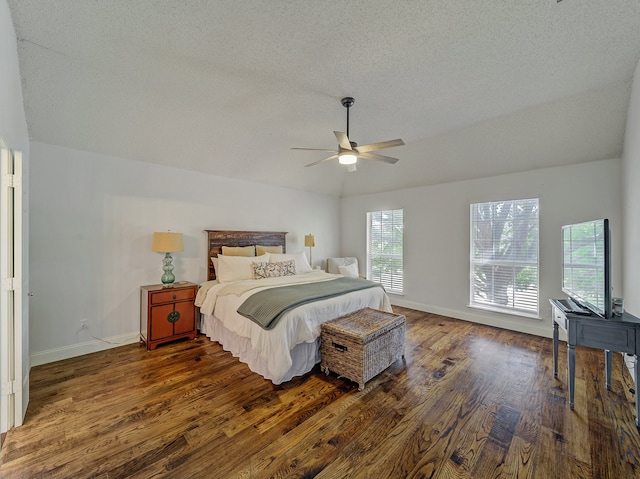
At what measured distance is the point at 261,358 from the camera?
2.69m

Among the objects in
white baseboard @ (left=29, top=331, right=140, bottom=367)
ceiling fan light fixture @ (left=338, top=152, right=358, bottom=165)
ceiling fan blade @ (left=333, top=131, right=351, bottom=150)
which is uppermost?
ceiling fan blade @ (left=333, top=131, right=351, bottom=150)

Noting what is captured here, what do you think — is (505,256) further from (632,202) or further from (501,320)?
(632,202)

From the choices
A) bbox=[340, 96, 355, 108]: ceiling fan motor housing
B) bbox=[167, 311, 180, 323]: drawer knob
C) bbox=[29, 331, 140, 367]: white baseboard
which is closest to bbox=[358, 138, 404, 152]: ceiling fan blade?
bbox=[340, 96, 355, 108]: ceiling fan motor housing

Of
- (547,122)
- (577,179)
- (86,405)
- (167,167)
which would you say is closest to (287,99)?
(167,167)

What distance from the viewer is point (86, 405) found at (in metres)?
2.23

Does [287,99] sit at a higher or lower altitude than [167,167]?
higher

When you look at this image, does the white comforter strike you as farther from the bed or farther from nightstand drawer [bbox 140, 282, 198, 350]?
nightstand drawer [bbox 140, 282, 198, 350]

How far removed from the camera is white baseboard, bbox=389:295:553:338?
3828mm

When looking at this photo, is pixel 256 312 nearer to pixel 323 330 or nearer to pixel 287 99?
pixel 323 330

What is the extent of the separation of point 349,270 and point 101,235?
13.3 ft

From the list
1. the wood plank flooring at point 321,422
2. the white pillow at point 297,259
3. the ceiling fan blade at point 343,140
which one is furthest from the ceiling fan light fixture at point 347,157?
the wood plank flooring at point 321,422

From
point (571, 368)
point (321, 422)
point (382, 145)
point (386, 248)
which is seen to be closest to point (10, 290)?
point (321, 422)

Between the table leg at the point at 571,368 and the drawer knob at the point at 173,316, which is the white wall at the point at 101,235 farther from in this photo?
the table leg at the point at 571,368

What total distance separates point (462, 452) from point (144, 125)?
429 cm
